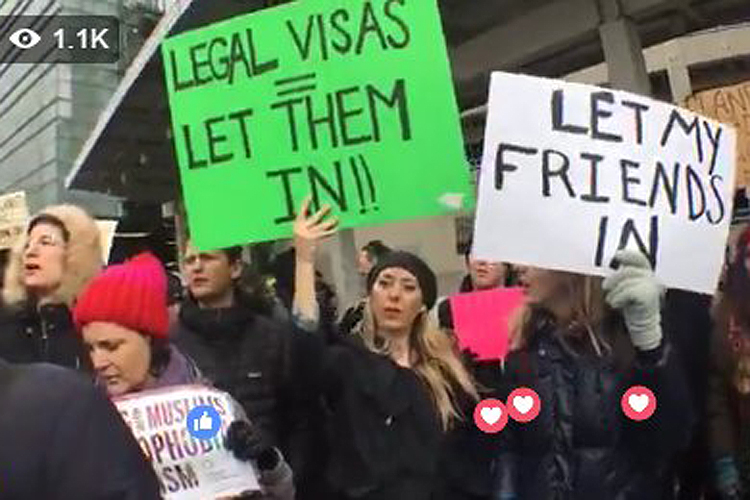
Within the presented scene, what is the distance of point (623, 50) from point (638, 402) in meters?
5.30

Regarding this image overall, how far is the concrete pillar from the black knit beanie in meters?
4.65

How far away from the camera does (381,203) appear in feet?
9.14

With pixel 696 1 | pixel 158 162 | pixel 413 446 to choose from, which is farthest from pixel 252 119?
pixel 158 162

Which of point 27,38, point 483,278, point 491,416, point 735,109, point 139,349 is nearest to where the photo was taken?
point 139,349

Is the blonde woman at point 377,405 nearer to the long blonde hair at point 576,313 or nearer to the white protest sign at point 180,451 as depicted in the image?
the long blonde hair at point 576,313

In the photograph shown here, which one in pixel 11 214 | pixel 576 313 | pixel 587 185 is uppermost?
pixel 11 214

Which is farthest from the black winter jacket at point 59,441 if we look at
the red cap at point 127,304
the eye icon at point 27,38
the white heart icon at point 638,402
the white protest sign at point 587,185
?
the eye icon at point 27,38

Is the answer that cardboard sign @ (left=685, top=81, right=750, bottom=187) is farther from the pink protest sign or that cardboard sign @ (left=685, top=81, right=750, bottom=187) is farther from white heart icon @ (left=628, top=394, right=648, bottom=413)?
white heart icon @ (left=628, top=394, right=648, bottom=413)

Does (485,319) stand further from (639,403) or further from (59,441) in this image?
(59,441)

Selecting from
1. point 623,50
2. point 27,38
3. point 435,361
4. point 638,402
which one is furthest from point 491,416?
point 27,38

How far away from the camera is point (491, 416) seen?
2.75 meters

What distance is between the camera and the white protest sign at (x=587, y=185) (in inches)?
99.2

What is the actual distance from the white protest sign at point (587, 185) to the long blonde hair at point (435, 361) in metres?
0.55

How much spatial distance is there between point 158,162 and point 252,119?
1178cm
